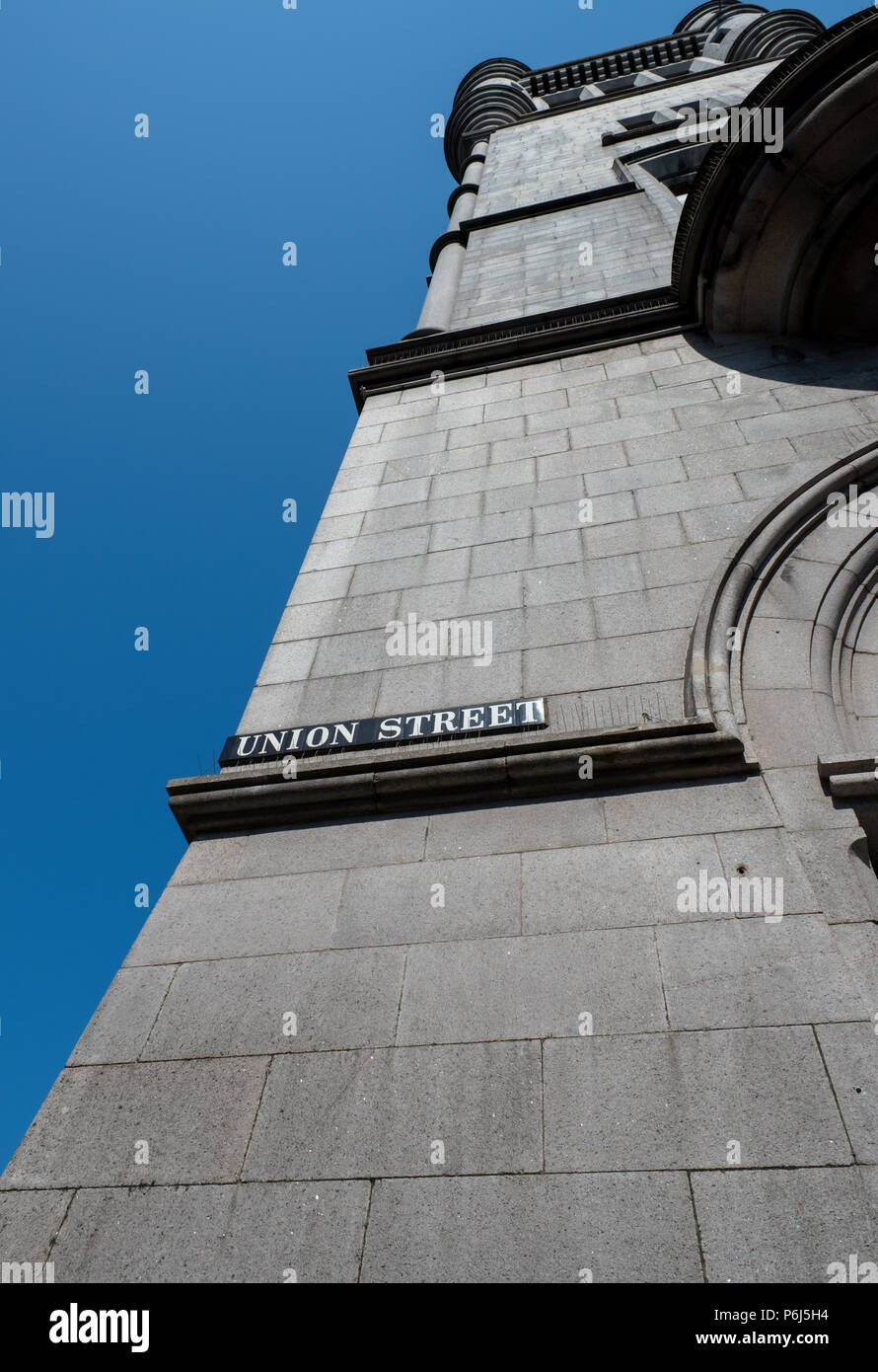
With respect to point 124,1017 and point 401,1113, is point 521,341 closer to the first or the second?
point 124,1017

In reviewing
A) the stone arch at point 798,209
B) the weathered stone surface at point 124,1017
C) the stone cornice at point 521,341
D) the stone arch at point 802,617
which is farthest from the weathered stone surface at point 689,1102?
the stone cornice at point 521,341

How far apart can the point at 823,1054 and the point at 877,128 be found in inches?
414

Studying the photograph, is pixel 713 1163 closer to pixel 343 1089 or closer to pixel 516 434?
pixel 343 1089

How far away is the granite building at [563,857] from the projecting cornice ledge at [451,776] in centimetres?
2

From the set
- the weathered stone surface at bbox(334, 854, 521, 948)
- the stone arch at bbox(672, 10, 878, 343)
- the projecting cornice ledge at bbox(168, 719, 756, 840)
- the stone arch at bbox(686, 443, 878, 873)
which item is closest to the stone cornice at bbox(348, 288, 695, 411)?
the stone arch at bbox(672, 10, 878, 343)

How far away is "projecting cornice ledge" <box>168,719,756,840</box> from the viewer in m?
6.07

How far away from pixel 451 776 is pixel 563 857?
100 cm

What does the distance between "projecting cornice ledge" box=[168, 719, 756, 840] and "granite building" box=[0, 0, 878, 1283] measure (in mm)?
25

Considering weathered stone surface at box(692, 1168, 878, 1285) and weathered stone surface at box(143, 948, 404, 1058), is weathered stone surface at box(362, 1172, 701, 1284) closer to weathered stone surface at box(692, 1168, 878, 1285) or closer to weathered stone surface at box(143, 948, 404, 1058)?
weathered stone surface at box(692, 1168, 878, 1285)

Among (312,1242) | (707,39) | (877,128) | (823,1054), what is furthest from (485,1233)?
(707,39)

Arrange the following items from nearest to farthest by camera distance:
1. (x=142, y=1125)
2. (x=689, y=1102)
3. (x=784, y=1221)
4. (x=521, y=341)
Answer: (x=784, y=1221) < (x=689, y=1102) < (x=142, y=1125) < (x=521, y=341)

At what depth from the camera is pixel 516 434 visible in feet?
34.1

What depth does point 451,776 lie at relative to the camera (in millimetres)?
6340

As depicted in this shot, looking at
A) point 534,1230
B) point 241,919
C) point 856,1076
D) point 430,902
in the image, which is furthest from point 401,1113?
point 856,1076
